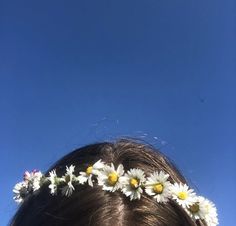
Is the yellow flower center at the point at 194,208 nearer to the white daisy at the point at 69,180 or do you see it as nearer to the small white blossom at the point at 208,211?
the small white blossom at the point at 208,211

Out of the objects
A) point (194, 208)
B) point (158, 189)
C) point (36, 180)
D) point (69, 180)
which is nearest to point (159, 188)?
point (158, 189)

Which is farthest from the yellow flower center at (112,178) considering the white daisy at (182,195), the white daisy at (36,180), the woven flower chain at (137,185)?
the white daisy at (36,180)

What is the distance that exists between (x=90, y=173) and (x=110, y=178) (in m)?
0.06

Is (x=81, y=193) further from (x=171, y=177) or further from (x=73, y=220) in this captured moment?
(x=171, y=177)

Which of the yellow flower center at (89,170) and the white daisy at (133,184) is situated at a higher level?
the yellow flower center at (89,170)

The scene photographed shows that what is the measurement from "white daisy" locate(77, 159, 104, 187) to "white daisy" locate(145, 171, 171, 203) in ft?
0.39

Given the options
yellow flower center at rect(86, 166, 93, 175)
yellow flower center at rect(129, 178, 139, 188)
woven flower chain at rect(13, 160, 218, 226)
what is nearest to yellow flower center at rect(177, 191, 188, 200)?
woven flower chain at rect(13, 160, 218, 226)

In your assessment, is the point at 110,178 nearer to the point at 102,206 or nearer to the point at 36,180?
the point at 102,206

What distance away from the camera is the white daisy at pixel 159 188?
5.86 ft

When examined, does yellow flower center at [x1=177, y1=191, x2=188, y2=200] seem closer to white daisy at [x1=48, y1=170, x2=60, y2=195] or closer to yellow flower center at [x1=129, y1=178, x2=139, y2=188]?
yellow flower center at [x1=129, y1=178, x2=139, y2=188]

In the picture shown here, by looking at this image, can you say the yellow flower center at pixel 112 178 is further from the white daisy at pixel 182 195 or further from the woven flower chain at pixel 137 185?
the white daisy at pixel 182 195

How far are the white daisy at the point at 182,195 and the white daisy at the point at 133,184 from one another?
3.0 inches

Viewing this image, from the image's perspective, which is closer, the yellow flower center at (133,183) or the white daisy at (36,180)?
the yellow flower center at (133,183)

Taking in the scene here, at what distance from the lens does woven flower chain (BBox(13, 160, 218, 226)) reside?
5.86 feet
